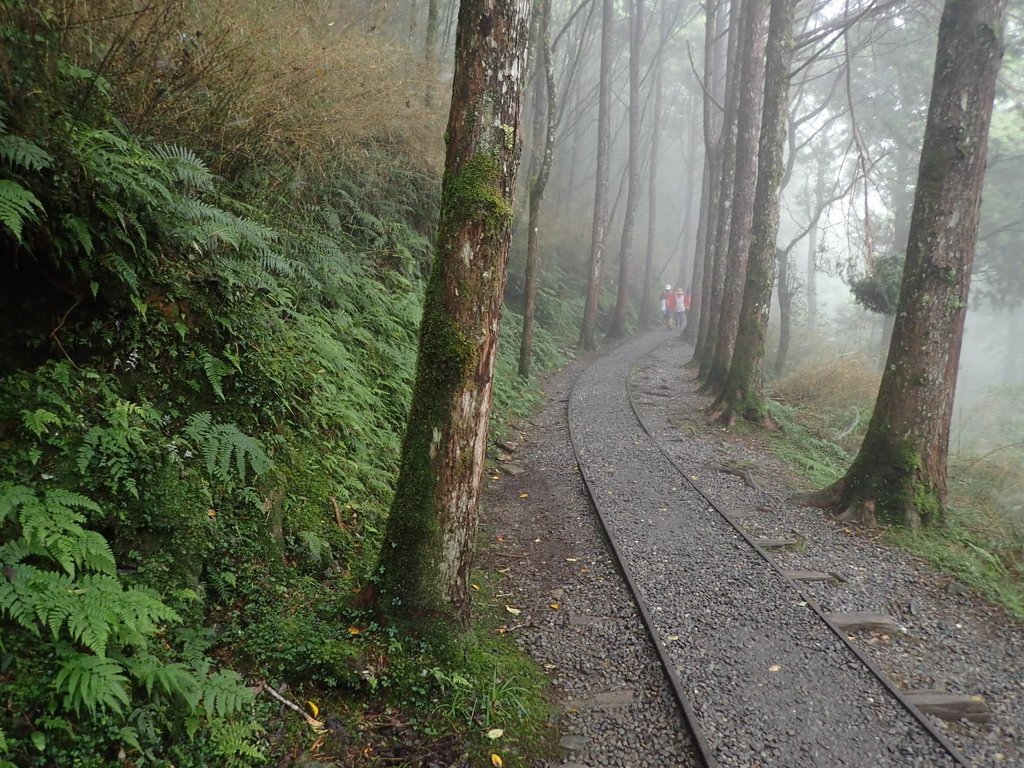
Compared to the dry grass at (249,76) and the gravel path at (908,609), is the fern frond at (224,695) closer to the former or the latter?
the dry grass at (249,76)

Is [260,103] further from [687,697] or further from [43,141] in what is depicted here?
[687,697]

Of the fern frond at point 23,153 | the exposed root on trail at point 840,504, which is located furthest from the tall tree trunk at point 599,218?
the fern frond at point 23,153

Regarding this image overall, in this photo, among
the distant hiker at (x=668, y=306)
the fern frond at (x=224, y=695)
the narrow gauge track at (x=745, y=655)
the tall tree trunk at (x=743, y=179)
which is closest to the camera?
the fern frond at (x=224, y=695)

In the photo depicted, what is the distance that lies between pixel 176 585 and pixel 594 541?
393 centimetres

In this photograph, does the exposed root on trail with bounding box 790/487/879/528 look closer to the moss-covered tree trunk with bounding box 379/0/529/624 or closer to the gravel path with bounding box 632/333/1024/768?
the gravel path with bounding box 632/333/1024/768

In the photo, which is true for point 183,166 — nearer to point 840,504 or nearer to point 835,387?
point 840,504

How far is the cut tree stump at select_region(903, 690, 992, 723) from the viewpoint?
372cm

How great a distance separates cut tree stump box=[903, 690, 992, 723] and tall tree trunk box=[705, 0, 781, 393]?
30.3 ft

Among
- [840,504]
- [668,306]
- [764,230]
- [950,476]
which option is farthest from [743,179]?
[668,306]

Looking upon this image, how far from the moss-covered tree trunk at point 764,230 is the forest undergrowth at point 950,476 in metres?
0.93

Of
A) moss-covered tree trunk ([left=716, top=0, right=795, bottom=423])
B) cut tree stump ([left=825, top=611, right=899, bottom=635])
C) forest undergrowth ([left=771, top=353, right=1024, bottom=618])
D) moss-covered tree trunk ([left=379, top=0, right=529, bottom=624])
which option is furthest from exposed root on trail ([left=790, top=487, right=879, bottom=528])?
moss-covered tree trunk ([left=379, top=0, right=529, bottom=624])

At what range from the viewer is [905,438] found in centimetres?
653

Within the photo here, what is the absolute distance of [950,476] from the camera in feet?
26.7

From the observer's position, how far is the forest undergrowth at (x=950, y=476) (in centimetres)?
562
